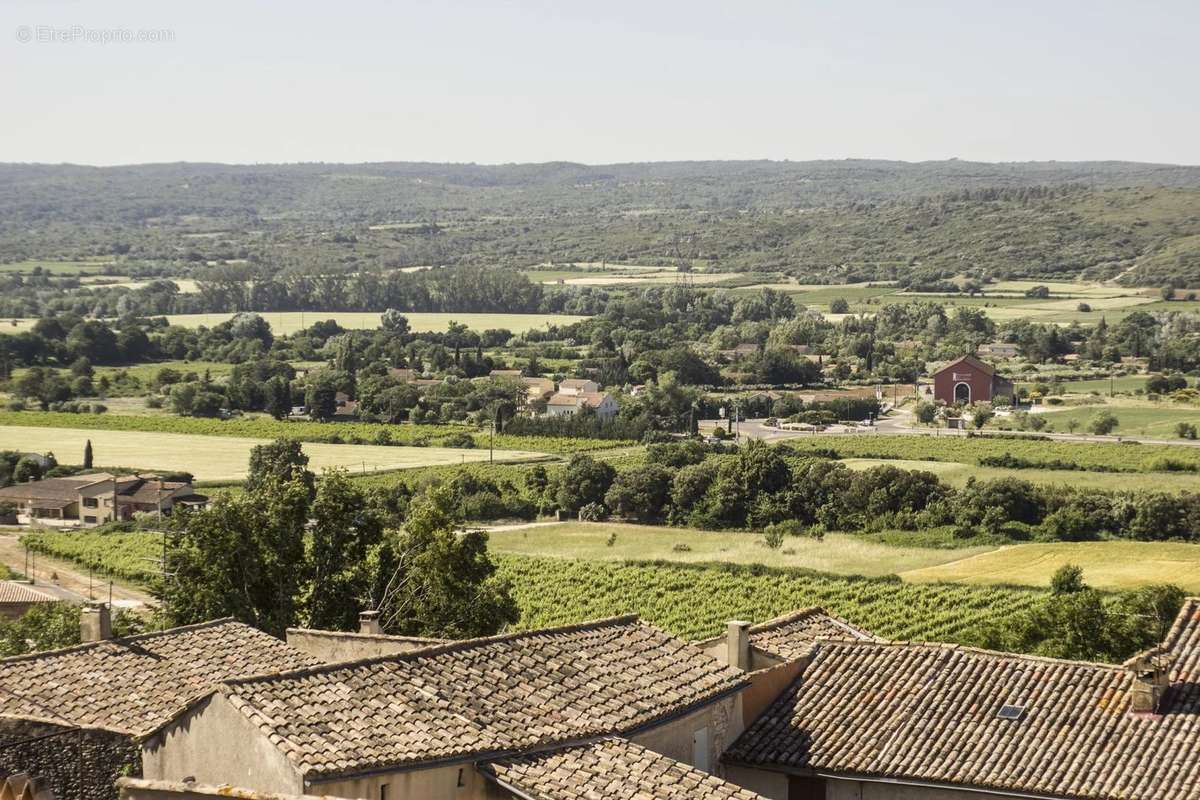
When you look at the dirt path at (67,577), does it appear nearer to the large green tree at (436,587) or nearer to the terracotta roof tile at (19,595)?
the terracotta roof tile at (19,595)

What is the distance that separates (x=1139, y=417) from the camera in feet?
277

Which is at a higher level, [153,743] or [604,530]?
[153,743]

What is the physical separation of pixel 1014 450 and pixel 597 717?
61390 millimetres

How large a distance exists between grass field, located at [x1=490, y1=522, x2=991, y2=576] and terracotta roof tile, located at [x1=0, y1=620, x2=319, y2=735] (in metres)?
32.8

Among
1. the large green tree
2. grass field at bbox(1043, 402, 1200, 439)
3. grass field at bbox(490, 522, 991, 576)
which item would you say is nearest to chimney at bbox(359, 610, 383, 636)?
the large green tree

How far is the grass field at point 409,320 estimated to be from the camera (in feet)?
503

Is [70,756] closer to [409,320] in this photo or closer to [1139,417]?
[1139,417]

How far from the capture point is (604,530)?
59219 millimetres

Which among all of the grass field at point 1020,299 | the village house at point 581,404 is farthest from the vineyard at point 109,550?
the grass field at point 1020,299

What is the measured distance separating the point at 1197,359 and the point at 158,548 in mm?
75510

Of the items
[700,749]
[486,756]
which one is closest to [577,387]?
[700,749]

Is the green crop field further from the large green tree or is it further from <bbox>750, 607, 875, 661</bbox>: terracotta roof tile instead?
<bbox>750, 607, 875, 661</bbox>: terracotta roof tile

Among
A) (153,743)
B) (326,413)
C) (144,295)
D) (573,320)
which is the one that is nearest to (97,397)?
(326,413)

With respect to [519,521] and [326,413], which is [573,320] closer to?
[326,413]
